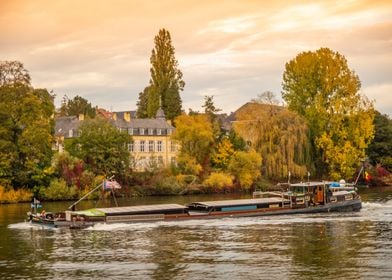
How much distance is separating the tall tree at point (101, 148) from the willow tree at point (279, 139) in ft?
61.1

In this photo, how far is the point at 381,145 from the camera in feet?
415

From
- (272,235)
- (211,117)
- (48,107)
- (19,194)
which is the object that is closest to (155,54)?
(211,117)

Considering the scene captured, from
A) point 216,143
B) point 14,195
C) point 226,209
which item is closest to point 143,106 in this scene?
point 216,143

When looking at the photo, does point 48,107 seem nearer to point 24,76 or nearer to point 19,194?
point 24,76

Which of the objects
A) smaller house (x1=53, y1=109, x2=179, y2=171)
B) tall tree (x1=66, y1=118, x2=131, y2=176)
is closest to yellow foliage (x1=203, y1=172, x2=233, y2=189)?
tall tree (x1=66, y1=118, x2=131, y2=176)

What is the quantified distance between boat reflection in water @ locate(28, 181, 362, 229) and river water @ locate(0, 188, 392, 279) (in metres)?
1.37

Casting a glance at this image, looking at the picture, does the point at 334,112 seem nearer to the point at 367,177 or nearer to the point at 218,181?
the point at 367,177

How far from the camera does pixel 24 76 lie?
3659 inches

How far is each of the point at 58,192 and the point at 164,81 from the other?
49646 mm

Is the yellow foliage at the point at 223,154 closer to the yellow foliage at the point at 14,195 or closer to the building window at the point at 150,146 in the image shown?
the building window at the point at 150,146

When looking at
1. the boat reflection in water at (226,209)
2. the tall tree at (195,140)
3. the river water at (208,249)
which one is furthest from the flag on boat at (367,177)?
the river water at (208,249)

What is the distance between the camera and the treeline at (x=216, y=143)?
9175 cm

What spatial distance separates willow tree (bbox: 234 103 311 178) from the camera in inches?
4070

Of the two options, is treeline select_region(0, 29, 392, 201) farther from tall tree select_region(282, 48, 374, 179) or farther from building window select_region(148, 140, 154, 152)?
building window select_region(148, 140, 154, 152)
